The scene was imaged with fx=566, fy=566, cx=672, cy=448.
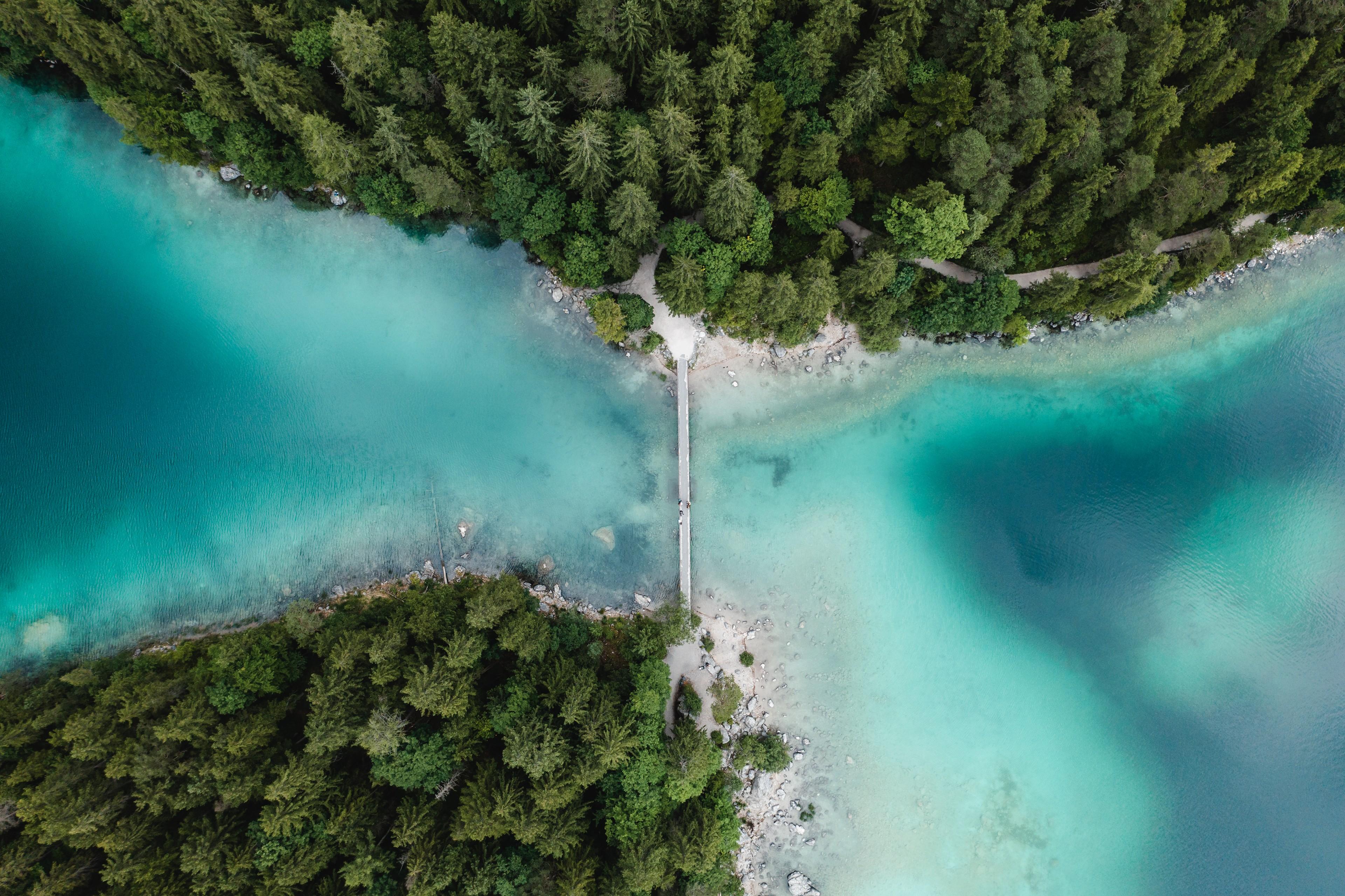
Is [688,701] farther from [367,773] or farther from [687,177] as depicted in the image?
[687,177]

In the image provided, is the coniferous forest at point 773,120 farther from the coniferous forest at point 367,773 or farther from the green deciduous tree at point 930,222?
the coniferous forest at point 367,773

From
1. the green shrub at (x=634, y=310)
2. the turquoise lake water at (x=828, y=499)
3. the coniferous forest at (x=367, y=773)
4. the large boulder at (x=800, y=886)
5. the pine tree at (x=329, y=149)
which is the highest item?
the pine tree at (x=329, y=149)

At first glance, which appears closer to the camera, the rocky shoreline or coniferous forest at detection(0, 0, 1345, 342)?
coniferous forest at detection(0, 0, 1345, 342)

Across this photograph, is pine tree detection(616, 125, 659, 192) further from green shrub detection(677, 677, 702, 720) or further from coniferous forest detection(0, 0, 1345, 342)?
green shrub detection(677, 677, 702, 720)

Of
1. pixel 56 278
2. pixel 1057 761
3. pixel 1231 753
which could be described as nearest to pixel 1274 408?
pixel 1231 753

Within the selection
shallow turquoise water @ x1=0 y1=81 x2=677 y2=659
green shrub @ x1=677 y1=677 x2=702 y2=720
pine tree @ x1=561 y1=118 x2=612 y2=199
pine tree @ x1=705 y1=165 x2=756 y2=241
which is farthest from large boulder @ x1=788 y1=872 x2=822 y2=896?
pine tree @ x1=561 y1=118 x2=612 y2=199

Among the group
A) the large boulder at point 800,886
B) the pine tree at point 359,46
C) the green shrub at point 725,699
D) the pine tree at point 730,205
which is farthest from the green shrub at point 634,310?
the large boulder at point 800,886

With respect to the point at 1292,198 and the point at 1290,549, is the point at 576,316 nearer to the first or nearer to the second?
the point at 1292,198
